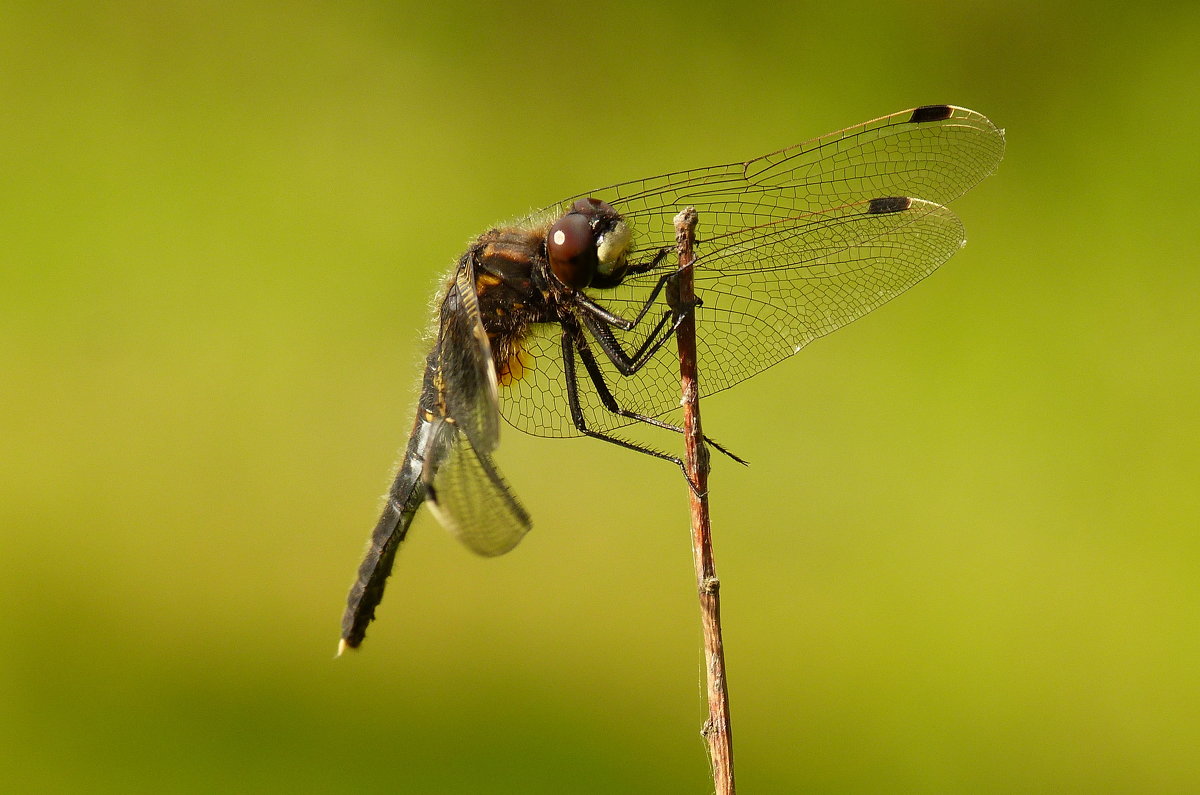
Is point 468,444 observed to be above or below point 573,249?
below

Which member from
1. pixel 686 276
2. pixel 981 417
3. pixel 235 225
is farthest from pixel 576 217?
pixel 235 225

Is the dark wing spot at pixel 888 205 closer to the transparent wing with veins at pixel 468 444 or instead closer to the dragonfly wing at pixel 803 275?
the dragonfly wing at pixel 803 275

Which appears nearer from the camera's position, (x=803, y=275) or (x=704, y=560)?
(x=704, y=560)

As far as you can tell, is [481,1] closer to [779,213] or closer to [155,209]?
[155,209]

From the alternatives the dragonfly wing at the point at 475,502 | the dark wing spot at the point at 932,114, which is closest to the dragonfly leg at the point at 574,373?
the dragonfly wing at the point at 475,502

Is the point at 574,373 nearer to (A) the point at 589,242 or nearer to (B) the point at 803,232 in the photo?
(A) the point at 589,242

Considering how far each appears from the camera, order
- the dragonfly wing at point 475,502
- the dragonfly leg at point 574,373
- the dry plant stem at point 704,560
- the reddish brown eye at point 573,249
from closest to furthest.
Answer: the dry plant stem at point 704,560 < the dragonfly wing at point 475,502 < the reddish brown eye at point 573,249 < the dragonfly leg at point 574,373

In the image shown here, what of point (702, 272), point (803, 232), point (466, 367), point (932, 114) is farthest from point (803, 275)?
point (466, 367)
